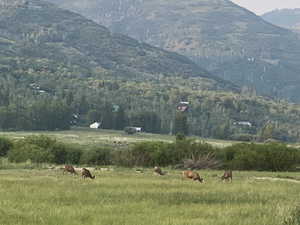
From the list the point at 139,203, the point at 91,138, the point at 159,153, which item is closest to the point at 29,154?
the point at 159,153

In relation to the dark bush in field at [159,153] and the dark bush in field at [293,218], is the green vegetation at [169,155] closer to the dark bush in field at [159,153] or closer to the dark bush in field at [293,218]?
the dark bush in field at [159,153]

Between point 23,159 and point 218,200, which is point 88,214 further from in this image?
point 23,159

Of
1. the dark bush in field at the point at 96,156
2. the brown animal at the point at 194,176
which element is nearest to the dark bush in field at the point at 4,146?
the dark bush in field at the point at 96,156

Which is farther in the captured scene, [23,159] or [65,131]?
[65,131]

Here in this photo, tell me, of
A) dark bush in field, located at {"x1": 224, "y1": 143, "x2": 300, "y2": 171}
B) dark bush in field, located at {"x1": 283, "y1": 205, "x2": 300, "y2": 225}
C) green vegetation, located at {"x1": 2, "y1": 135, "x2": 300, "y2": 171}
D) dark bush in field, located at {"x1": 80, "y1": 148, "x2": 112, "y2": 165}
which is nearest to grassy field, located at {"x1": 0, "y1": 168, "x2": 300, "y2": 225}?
dark bush in field, located at {"x1": 283, "y1": 205, "x2": 300, "y2": 225}

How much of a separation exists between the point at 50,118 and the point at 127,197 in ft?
470

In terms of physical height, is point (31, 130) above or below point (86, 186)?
below

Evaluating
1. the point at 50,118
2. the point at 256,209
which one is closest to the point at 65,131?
the point at 50,118

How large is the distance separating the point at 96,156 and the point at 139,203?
49.4 meters

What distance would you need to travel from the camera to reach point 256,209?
24.6 metres

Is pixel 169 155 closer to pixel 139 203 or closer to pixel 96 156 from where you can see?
pixel 96 156

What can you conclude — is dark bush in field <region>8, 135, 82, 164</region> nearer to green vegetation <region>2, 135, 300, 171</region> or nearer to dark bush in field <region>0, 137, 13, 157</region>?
green vegetation <region>2, 135, 300, 171</region>

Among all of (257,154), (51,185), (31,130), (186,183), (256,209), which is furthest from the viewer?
(31,130)

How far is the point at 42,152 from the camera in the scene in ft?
236
